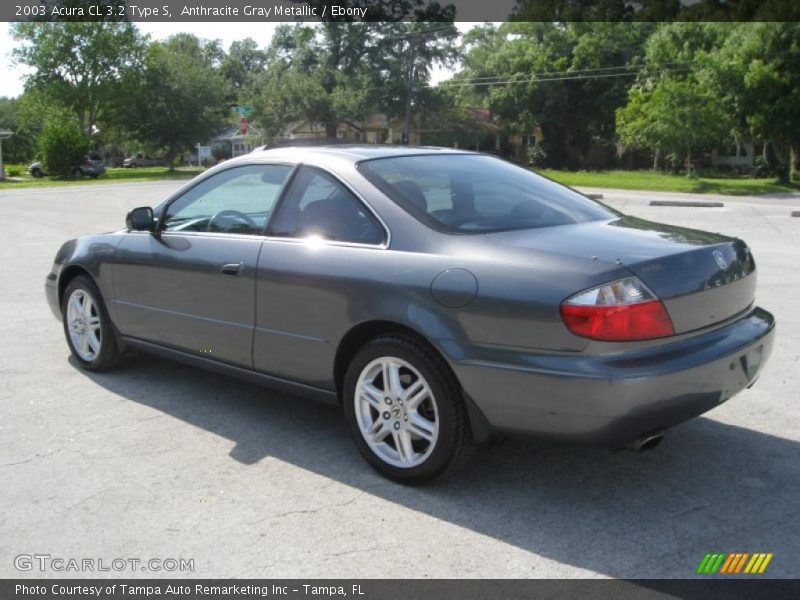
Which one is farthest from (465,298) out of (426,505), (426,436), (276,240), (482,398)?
(276,240)

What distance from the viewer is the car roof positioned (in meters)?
4.44

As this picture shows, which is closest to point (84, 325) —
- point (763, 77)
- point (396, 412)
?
point (396, 412)

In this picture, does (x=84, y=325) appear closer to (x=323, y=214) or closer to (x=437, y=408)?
(x=323, y=214)

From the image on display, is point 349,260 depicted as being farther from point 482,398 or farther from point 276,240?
point 482,398

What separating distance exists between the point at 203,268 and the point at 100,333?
1.40m

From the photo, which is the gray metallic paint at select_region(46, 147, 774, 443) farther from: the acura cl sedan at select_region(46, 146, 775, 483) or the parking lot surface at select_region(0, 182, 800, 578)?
the parking lot surface at select_region(0, 182, 800, 578)

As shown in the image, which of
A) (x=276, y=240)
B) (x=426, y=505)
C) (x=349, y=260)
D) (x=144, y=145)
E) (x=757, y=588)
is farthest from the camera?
(x=144, y=145)

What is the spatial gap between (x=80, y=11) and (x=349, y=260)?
231 ft

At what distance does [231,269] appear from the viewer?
4.42 metres

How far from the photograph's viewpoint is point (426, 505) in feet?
11.9

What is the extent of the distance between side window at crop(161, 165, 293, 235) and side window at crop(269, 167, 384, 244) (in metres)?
0.13

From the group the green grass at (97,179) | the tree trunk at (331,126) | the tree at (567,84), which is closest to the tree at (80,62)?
the green grass at (97,179)

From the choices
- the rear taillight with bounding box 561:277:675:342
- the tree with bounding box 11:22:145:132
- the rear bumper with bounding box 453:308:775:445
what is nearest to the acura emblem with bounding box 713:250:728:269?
the rear bumper with bounding box 453:308:775:445

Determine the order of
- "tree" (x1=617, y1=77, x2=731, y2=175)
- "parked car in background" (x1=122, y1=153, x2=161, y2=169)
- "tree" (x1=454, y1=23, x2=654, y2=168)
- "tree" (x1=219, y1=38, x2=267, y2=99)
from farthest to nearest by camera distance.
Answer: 1. "tree" (x1=219, y1=38, x2=267, y2=99)
2. "parked car in background" (x1=122, y1=153, x2=161, y2=169)
3. "tree" (x1=454, y1=23, x2=654, y2=168)
4. "tree" (x1=617, y1=77, x2=731, y2=175)
